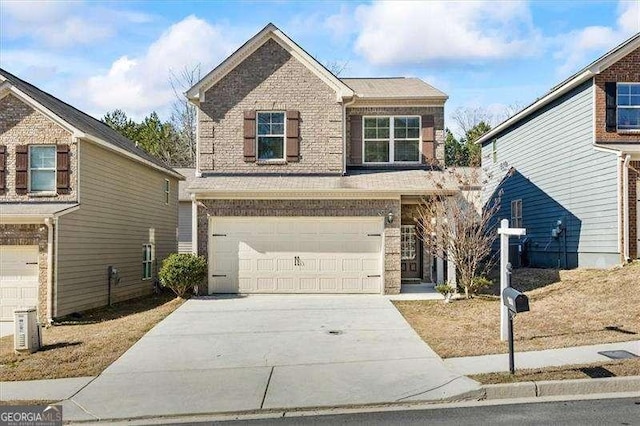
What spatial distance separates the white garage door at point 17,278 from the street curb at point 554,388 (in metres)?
13.5

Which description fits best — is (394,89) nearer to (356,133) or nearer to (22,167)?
(356,133)

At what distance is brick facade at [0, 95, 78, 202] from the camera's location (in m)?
16.8

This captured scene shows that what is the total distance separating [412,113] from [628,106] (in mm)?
6908

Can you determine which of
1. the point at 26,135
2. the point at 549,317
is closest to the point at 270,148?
the point at 26,135

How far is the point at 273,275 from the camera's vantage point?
17.0 meters

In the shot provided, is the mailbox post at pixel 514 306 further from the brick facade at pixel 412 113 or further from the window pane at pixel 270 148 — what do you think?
the window pane at pixel 270 148

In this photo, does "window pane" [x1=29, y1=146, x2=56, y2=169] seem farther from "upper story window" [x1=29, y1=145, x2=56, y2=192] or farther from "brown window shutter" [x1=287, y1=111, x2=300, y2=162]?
"brown window shutter" [x1=287, y1=111, x2=300, y2=162]

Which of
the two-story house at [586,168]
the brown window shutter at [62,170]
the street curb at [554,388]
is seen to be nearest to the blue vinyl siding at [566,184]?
the two-story house at [586,168]

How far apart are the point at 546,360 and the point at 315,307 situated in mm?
7036

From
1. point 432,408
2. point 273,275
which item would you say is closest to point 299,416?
point 432,408

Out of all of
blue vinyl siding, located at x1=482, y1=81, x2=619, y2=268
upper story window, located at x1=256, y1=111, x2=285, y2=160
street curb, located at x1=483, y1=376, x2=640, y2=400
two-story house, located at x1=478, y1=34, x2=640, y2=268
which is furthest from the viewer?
upper story window, located at x1=256, y1=111, x2=285, y2=160

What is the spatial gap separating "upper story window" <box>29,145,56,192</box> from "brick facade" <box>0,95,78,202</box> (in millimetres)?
223

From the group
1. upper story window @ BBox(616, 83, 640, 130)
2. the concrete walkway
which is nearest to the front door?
upper story window @ BBox(616, 83, 640, 130)

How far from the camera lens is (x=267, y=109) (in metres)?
18.0
